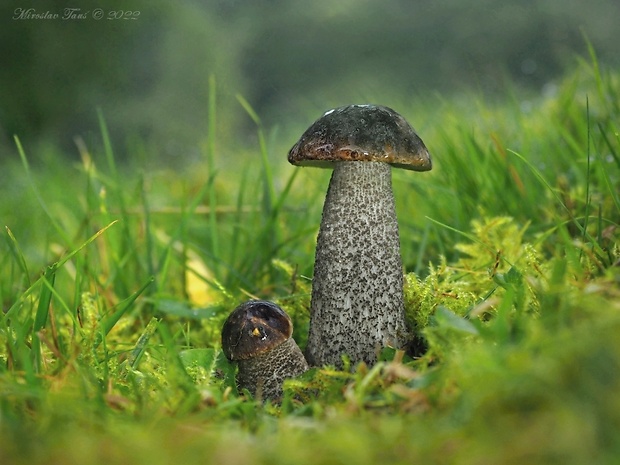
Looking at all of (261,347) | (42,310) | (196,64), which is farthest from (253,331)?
(196,64)

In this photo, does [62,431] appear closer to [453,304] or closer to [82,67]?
[453,304]

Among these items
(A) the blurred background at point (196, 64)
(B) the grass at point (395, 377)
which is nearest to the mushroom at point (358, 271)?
(B) the grass at point (395, 377)

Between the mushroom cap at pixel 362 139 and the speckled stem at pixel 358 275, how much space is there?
0.15 meters

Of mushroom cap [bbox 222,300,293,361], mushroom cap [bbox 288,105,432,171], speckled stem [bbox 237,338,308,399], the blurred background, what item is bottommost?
speckled stem [bbox 237,338,308,399]

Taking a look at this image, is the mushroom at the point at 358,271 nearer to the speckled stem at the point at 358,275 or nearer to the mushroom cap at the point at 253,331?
the speckled stem at the point at 358,275

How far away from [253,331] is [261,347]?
5 cm

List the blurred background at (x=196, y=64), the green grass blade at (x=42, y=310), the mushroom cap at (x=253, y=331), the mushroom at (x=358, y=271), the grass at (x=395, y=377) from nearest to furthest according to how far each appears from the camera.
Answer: the grass at (x=395, y=377) < the green grass blade at (x=42, y=310) < the mushroom cap at (x=253, y=331) < the mushroom at (x=358, y=271) < the blurred background at (x=196, y=64)

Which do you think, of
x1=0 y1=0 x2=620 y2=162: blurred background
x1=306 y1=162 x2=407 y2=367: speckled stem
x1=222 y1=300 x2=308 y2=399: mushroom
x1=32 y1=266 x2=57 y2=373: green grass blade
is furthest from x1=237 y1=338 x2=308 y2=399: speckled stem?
x1=0 y1=0 x2=620 y2=162: blurred background

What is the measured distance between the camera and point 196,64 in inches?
573

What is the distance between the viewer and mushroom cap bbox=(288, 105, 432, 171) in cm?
157

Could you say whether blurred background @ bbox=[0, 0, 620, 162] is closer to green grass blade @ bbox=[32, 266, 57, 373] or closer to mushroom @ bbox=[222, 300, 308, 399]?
mushroom @ bbox=[222, 300, 308, 399]

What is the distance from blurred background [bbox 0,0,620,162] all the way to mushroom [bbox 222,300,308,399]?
73.8 inches

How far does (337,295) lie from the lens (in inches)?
68.8

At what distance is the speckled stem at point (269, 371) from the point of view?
1.61 meters
